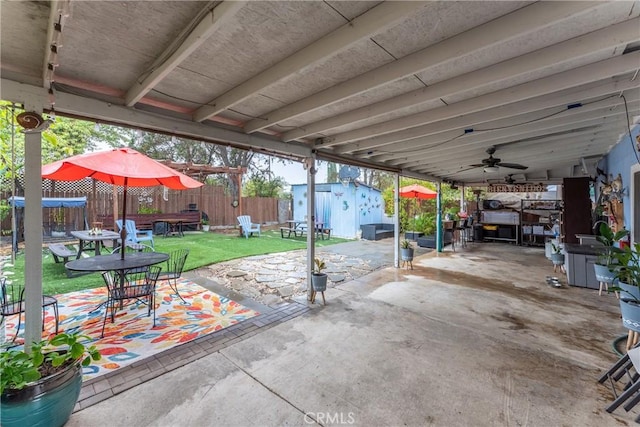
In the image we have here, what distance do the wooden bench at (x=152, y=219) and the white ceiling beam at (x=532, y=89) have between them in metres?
10.7

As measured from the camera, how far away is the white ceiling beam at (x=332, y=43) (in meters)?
1.46

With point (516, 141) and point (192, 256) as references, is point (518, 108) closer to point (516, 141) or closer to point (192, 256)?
point (516, 141)

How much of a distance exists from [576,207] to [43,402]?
9.00 m

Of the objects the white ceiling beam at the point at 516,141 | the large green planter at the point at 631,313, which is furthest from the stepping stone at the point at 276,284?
the large green planter at the point at 631,313

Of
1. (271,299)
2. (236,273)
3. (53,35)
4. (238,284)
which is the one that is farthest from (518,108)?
(236,273)

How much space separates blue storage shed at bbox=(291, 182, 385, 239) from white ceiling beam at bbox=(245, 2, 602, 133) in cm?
938

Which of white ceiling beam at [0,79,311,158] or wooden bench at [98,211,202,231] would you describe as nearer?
white ceiling beam at [0,79,311,158]

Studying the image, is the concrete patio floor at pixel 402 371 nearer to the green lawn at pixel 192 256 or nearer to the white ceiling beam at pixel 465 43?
the white ceiling beam at pixel 465 43

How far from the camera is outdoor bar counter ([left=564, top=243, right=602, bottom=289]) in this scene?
4918 mm

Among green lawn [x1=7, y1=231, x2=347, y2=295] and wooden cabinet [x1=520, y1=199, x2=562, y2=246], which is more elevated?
wooden cabinet [x1=520, y1=199, x2=562, y2=246]

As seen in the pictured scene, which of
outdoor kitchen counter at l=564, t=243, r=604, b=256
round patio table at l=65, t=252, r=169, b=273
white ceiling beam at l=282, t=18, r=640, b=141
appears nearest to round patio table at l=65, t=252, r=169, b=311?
round patio table at l=65, t=252, r=169, b=273

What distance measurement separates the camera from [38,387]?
1.69m

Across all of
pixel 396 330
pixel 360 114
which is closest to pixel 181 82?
pixel 360 114

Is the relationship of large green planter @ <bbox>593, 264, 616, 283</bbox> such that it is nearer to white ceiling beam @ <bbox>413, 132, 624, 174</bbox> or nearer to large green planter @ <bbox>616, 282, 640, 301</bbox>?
large green planter @ <bbox>616, 282, 640, 301</bbox>
